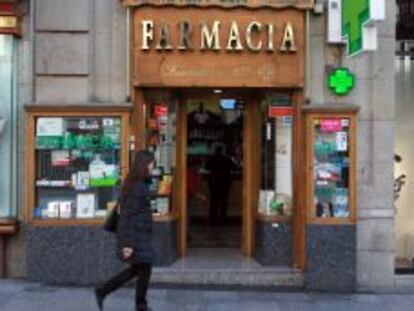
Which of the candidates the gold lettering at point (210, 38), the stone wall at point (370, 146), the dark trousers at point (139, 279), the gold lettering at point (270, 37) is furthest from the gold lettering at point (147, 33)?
the dark trousers at point (139, 279)

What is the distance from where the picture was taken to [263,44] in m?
11.0

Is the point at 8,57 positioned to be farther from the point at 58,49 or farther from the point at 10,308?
the point at 10,308

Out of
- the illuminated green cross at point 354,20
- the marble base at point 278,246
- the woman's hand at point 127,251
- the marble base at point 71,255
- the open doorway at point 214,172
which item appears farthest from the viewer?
the open doorway at point 214,172

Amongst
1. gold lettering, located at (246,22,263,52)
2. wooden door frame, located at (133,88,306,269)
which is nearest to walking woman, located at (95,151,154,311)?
gold lettering, located at (246,22,263,52)

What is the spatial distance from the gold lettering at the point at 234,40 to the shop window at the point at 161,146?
1197 millimetres

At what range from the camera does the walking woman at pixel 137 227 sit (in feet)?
29.2

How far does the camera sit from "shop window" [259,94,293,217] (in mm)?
11500

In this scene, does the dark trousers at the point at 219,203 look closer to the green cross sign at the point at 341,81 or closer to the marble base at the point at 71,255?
the marble base at the point at 71,255

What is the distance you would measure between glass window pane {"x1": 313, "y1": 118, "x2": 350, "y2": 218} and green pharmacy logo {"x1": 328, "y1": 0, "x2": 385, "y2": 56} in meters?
1.00

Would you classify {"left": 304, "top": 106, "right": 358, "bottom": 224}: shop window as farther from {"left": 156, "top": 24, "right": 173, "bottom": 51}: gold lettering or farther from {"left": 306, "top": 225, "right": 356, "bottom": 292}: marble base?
{"left": 156, "top": 24, "right": 173, "bottom": 51}: gold lettering

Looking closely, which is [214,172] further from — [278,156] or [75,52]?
[75,52]

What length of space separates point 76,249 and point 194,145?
239 cm

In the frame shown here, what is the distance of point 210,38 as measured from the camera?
1095 centimetres

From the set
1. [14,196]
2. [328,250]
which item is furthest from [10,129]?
[328,250]
